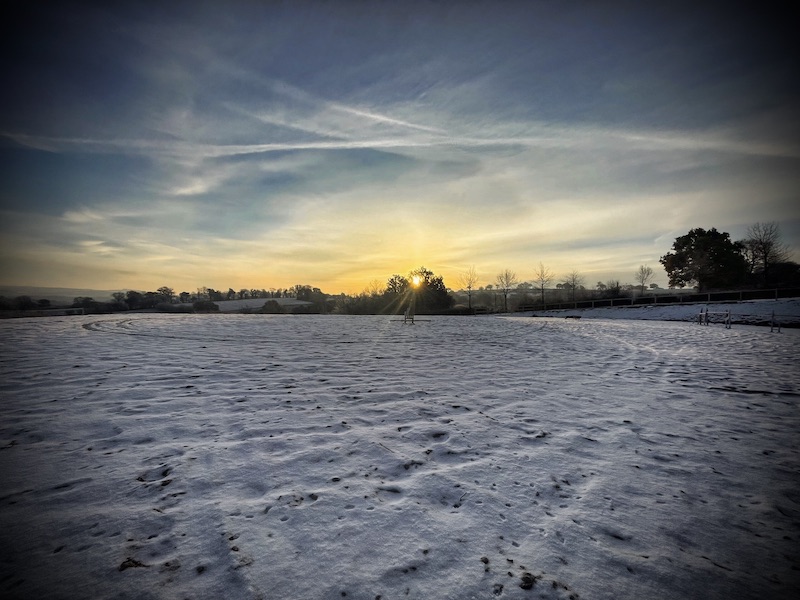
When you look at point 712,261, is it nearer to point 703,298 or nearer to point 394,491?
point 703,298

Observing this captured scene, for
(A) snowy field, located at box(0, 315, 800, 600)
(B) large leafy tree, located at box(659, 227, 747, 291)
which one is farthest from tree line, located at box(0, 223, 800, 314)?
(A) snowy field, located at box(0, 315, 800, 600)

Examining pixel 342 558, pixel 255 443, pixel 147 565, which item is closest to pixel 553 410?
pixel 342 558

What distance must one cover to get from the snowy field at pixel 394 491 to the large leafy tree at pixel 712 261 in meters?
50.8

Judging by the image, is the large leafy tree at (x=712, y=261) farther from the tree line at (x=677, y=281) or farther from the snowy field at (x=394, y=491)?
the snowy field at (x=394, y=491)

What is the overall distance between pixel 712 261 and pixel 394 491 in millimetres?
58790

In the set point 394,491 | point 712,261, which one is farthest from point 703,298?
point 394,491

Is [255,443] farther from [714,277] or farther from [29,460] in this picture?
[714,277]

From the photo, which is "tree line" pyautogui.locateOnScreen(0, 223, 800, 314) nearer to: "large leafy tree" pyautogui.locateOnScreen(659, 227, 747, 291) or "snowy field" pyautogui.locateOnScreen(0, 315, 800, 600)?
"large leafy tree" pyautogui.locateOnScreen(659, 227, 747, 291)

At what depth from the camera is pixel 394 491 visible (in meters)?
2.76

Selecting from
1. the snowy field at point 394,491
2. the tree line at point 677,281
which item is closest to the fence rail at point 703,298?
the tree line at point 677,281

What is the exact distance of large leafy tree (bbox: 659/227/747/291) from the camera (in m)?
42.0

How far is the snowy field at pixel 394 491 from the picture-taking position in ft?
6.24

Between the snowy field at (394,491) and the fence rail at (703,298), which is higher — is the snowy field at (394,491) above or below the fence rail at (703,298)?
below

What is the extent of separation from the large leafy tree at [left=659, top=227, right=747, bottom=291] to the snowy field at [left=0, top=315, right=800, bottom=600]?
50.8m
